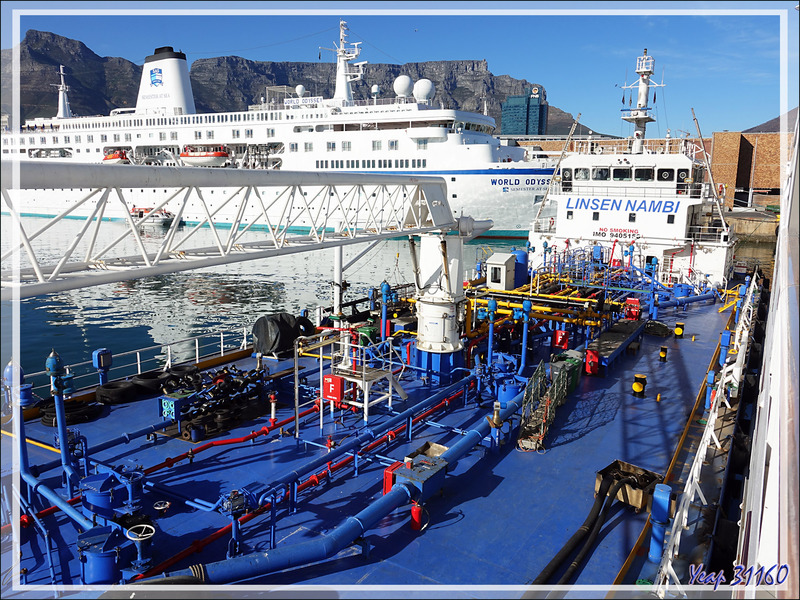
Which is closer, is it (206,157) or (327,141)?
(327,141)

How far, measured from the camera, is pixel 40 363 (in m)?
19.2

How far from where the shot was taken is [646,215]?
76.3 feet

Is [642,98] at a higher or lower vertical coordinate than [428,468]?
higher

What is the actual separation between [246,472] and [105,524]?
227cm

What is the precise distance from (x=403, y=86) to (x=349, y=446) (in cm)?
5235

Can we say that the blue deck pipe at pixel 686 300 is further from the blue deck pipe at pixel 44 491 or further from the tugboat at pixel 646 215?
the blue deck pipe at pixel 44 491

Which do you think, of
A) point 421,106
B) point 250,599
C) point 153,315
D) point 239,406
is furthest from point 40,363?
point 421,106

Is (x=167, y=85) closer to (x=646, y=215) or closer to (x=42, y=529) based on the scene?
(x=646, y=215)

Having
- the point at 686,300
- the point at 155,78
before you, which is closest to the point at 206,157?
the point at 155,78

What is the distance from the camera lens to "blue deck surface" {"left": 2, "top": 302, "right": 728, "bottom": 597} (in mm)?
6391

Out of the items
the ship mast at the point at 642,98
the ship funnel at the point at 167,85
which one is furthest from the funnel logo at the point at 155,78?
the ship mast at the point at 642,98

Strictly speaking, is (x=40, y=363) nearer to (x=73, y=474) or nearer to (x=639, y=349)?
(x=73, y=474)

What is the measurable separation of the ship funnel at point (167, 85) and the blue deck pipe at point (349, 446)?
206 ft

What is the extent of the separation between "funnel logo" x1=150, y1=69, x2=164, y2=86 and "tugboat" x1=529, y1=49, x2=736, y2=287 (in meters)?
55.6
